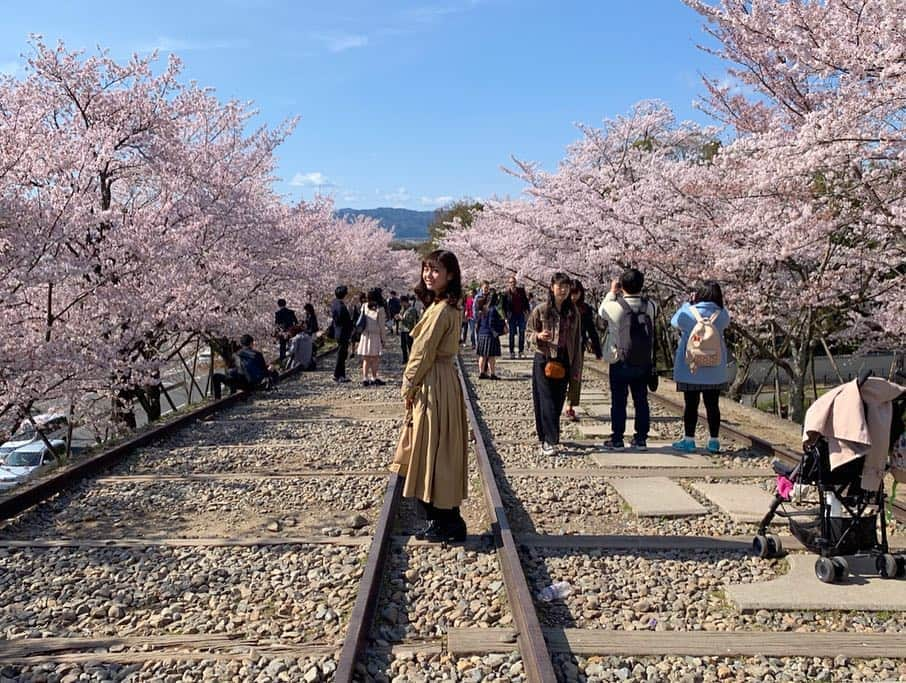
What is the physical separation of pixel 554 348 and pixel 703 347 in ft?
4.75

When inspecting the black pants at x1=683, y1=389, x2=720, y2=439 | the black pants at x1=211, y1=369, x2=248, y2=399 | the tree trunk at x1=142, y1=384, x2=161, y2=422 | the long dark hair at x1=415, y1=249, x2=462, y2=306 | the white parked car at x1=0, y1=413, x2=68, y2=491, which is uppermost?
the long dark hair at x1=415, y1=249, x2=462, y2=306

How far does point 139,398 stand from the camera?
13328mm

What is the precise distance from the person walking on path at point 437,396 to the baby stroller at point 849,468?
2036mm

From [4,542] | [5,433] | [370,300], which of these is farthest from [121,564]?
[370,300]

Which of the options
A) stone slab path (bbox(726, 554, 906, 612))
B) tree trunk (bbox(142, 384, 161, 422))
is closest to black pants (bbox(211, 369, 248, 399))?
tree trunk (bbox(142, 384, 161, 422))

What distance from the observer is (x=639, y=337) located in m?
7.24

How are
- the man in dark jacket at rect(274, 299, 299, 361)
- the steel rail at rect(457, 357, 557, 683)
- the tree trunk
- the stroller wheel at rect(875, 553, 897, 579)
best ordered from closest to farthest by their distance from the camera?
1. the steel rail at rect(457, 357, 557, 683)
2. the stroller wheel at rect(875, 553, 897, 579)
3. the tree trunk
4. the man in dark jacket at rect(274, 299, 299, 361)

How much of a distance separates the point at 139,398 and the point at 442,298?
10.6 m

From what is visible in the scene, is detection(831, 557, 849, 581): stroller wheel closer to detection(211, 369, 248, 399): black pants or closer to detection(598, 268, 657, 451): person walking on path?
detection(598, 268, 657, 451): person walking on path

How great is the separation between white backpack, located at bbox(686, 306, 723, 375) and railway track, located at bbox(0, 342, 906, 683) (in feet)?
3.36

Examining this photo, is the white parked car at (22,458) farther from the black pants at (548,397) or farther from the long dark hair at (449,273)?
the long dark hair at (449,273)

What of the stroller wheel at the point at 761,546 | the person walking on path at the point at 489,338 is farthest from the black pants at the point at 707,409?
the person walking on path at the point at 489,338

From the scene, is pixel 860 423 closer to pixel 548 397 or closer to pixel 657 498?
pixel 657 498

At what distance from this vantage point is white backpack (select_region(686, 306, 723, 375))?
7.00 meters
